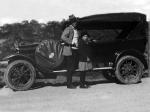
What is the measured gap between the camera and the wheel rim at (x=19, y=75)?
9.48 metres

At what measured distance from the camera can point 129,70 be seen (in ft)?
32.4

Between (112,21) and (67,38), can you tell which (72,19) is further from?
(112,21)

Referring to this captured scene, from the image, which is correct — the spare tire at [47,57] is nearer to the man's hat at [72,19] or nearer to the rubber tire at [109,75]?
the man's hat at [72,19]

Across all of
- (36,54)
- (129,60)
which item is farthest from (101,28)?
(36,54)

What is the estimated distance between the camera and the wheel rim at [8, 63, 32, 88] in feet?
31.1

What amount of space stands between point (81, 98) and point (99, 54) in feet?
6.63

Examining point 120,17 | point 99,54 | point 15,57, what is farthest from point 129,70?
point 15,57

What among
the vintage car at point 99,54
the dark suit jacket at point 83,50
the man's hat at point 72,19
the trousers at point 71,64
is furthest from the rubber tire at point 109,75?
the man's hat at point 72,19

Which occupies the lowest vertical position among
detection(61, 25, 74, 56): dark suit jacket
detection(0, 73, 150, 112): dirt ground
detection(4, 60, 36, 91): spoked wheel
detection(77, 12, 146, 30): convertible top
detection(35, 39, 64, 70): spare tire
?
detection(0, 73, 150, 112): dirt ground

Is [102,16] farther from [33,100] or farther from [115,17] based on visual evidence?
[33,100]

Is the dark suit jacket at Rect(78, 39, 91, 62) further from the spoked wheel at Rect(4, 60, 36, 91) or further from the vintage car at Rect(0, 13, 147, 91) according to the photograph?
the spoked wheel at Rect(4, 60, 36, 91)

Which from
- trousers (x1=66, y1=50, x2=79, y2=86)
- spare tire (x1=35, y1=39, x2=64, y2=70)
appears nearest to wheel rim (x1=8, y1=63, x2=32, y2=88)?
spare tire (x1=35, y1=39, x2=64, y2=70)

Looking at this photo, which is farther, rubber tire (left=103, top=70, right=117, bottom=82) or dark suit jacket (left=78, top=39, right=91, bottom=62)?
rubber tire (left=103, top=70, right=117, bottom=82)

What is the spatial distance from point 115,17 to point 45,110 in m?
4.01
